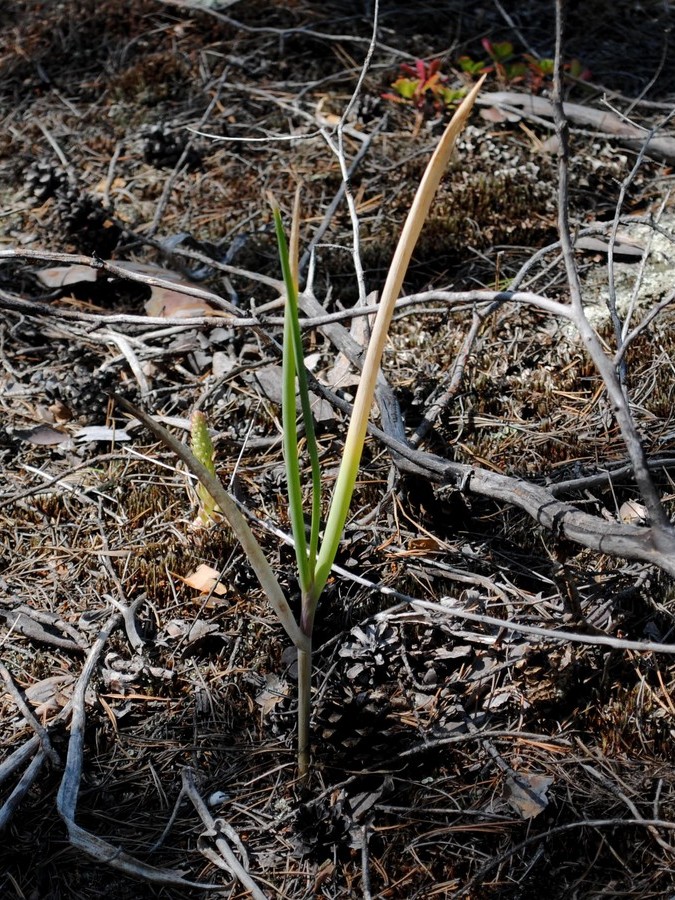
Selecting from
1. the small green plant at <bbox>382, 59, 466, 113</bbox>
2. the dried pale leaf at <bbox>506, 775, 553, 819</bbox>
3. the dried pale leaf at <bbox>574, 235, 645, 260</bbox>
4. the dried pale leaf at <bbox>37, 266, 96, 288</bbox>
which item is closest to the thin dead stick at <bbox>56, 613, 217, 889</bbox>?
the dried pale leaf at <bbox>506, 775, 553, 819</bbox>

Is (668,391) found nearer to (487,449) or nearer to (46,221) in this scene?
(487,449)

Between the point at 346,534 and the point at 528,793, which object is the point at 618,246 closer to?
the point at 346,534

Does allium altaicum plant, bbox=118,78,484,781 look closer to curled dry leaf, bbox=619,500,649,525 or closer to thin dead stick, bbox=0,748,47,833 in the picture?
thin dead stick, bbox=0,748,47,833

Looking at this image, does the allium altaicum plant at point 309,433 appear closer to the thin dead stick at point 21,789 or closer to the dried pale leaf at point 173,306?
the thin dead stick at point 21,789

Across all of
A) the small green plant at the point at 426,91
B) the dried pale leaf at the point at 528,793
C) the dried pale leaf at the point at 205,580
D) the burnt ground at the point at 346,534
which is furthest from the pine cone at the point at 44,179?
the dried pale leaf at the point at 528,793

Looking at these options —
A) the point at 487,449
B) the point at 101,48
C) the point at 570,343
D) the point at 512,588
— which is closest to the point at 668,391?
the point at 570,343
